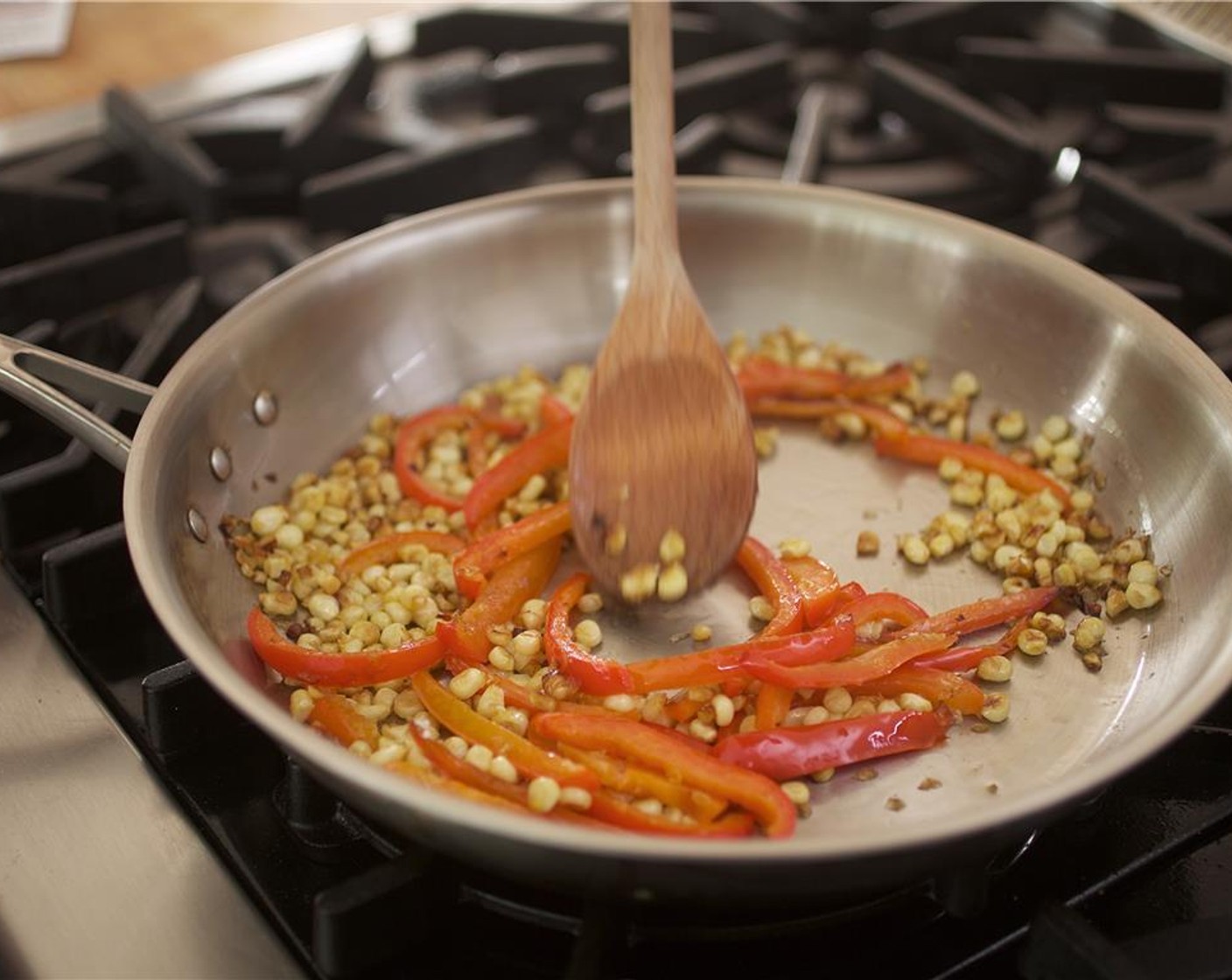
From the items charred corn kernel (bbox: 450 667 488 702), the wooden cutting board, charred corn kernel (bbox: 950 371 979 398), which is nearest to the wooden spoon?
charred corn kernel (bbox: 450 667 488 702)

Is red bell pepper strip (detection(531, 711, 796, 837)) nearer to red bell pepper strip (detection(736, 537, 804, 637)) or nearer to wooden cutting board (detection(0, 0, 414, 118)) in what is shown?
red bell pepper strip (detection(736, 537, 804, 637))

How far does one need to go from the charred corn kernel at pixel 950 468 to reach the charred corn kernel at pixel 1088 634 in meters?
0.21

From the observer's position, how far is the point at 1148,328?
3.58ft

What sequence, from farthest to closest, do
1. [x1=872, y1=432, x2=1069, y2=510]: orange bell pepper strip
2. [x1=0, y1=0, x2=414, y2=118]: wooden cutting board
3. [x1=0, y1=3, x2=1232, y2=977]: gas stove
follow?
1. [x1=0, y1=0, x2=414, y2=118]: wooden cutting board
2. [x1=872, y1=432, x2=1069, y2=510]: orange bell pepper strip
3. [x1=0, y1=3, x2=1232, y2=977]: gas stove

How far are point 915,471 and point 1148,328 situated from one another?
0.23 meters

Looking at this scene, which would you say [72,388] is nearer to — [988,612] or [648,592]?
[648,592]

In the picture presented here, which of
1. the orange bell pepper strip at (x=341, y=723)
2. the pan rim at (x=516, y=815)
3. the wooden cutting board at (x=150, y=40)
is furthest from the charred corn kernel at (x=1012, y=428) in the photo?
the wooden cutting board at (x=150, y=40)

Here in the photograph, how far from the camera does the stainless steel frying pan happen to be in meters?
0.70

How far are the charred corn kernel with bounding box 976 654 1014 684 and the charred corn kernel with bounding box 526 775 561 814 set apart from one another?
0.34 m

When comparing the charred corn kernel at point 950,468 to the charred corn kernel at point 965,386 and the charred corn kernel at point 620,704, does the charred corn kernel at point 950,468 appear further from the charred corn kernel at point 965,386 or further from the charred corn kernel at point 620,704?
the charred corn kernel at point 620,704

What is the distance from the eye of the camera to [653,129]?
0.95 meters

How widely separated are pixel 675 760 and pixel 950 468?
446 mm

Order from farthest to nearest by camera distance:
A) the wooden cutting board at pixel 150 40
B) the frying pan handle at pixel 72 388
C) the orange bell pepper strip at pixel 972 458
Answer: the wooden cutting board at pixel 150 40
the orange bell pepper strip at pixel 972 458
the frying pan handle at pixel 72 388

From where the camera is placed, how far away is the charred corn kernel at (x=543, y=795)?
2.71 ft
